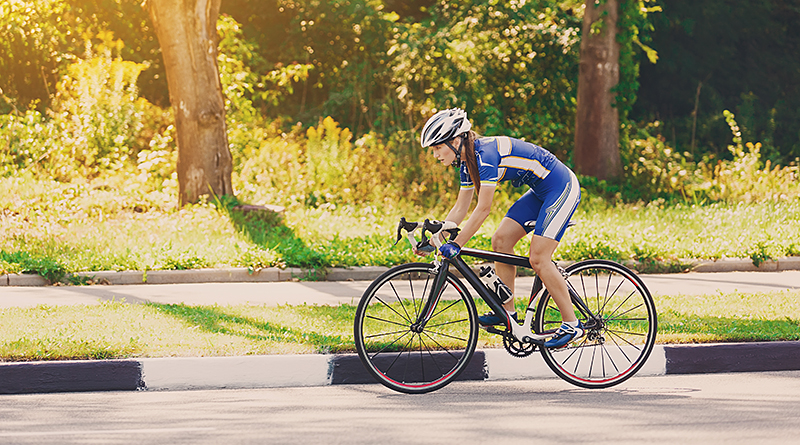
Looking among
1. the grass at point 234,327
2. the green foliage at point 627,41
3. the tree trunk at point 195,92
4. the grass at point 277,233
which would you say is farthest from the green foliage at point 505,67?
the grass at point 234,327

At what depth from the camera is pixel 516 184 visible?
565 cm

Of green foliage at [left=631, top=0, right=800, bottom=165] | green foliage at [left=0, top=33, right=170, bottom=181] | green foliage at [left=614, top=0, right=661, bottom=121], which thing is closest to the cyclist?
green foliage at [left=0, top=33, right=170, bottom=181]

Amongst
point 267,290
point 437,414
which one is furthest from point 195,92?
point 437,414

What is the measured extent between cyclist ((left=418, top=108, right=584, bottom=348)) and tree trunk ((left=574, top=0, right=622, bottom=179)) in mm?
10639

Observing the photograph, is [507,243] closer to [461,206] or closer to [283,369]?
[461,206]

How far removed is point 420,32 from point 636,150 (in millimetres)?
5056

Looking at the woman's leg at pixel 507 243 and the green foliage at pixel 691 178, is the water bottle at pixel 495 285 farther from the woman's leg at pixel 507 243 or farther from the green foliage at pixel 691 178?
the green foliage at pixel 691 178

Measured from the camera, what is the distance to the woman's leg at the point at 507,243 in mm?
Answer: 5527

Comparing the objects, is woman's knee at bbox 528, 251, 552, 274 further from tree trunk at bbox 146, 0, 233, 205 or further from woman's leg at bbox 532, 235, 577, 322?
tree trunk at bbox 146, 0, 233, 205

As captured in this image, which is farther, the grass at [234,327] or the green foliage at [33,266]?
the green foliage at [33,266]

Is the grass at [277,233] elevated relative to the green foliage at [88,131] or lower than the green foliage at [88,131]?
lower

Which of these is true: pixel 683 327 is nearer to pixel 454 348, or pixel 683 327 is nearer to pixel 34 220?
pixel 454 348

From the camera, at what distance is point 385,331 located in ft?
18.6

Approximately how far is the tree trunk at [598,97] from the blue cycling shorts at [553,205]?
10613mm
